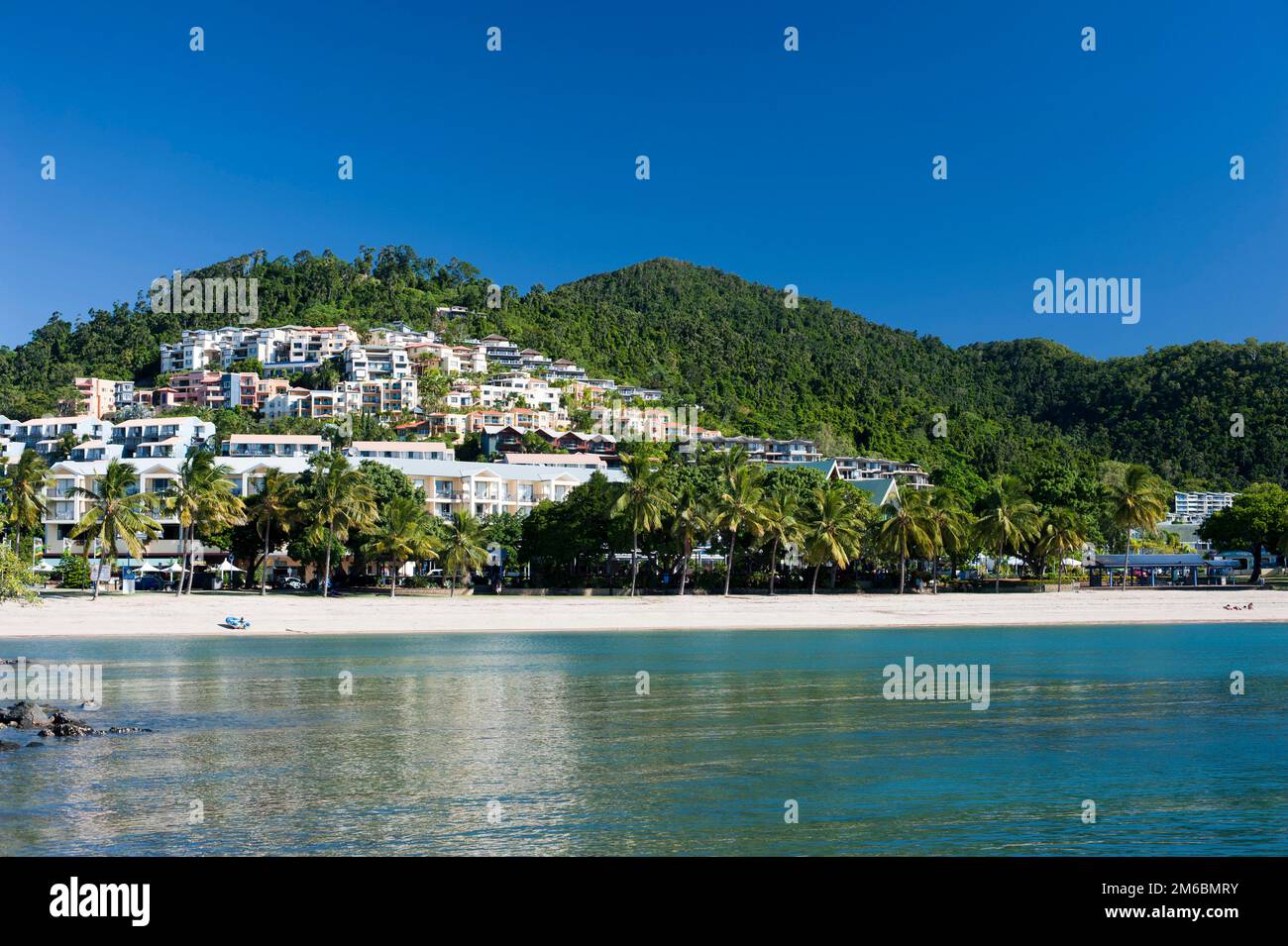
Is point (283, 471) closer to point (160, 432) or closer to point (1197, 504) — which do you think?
point (160, 432)

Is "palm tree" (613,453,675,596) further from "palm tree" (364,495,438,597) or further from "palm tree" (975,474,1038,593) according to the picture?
"palm tree" (975,474,1038,593)

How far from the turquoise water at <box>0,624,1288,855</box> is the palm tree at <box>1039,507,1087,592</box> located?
44.1m

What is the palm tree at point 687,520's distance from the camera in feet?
234

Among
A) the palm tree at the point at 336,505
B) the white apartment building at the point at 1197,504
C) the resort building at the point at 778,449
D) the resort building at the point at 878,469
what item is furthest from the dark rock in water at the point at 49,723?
the white apartment building at the point at 1197,504

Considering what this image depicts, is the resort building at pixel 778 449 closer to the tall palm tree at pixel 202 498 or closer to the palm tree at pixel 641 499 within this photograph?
the palm tree at pixel 641 499

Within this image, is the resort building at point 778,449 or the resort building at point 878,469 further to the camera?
the resort building at point 778,449

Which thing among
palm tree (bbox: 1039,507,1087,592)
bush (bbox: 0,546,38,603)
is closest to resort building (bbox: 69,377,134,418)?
bush (bbox: 0,546,38,603)

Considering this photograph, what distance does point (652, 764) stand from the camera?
2152 centimetres

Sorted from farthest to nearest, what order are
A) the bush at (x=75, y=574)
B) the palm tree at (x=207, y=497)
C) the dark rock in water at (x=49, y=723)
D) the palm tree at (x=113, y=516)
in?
the bush at (x=75, y=574), the palm tree at (x=207, y=497), the palm tree at (x=113, y=516), the dark rock in water at (x=49, y=723)

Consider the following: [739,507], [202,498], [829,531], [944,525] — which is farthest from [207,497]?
[944,525]

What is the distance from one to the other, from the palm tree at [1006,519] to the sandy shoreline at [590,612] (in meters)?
5.84

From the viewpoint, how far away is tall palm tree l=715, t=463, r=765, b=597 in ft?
233

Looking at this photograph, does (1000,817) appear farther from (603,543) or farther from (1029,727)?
(603,543)
